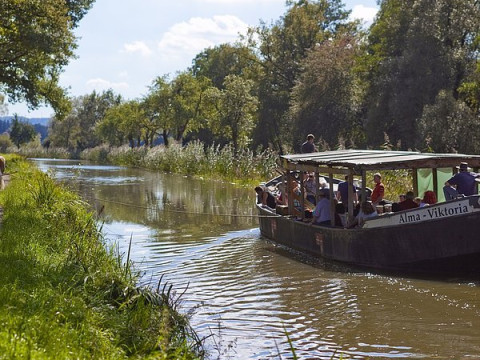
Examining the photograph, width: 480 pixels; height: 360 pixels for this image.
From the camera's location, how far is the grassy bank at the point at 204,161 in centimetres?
3634

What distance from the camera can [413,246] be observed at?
43.2ft

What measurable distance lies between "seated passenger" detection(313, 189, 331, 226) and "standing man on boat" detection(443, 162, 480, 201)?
2.49 meters

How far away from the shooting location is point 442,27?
37.3 m

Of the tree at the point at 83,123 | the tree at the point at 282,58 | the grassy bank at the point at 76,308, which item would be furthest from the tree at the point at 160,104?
the grassy bank at the point at 76,308

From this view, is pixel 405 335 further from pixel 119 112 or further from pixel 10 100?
pixel 119 112

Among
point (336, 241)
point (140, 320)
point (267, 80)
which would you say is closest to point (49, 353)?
point (140, 320)

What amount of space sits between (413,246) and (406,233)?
27 centimetres

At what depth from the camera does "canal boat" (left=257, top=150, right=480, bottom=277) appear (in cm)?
1253

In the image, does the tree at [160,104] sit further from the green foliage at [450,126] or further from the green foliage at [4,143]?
the green foliage at [4,143]

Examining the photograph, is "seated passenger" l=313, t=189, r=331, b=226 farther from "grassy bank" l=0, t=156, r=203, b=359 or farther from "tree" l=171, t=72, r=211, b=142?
"tree" l=171, t=72, r=211, b=142

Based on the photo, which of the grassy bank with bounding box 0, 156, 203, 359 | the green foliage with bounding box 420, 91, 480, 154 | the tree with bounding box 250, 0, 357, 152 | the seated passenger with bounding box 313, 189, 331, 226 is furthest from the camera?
the tree with bounding box 250, 0, 357, 152

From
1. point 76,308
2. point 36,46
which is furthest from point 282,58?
point 76,308

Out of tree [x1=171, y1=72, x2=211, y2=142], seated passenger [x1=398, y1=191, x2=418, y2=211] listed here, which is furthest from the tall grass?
seated passenger [x1=398, y1=191, x2=418, y2=211]

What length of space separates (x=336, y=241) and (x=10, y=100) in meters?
24.9
